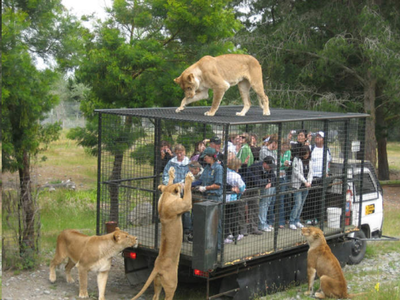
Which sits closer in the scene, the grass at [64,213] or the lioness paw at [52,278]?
the lioness paw at [52,278]

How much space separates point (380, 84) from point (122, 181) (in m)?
12.8

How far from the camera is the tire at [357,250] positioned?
10023 mm

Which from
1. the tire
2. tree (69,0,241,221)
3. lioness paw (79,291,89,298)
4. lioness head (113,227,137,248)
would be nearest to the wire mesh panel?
lioness head (113,227,137,248)

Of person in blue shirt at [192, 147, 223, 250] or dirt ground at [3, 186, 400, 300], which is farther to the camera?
dirt ground at [3, 186, 400, 300]

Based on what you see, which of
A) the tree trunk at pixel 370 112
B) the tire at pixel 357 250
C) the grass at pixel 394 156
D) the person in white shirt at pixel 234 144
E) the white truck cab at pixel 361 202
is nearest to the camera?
the person in white shirt at pixel 234 144

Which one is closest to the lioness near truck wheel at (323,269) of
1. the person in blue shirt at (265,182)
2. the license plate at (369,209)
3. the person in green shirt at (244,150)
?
the person in blue shirt at (265,182)

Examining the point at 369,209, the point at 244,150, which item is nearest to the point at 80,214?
the point at 244,150

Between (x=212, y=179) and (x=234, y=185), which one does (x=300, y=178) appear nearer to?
(x=234, y=185)

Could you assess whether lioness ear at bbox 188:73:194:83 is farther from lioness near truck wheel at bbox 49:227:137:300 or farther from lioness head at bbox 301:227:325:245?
lioness head at bbox 301:227:325:245

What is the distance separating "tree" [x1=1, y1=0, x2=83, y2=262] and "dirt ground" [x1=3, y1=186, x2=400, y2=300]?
41 cm

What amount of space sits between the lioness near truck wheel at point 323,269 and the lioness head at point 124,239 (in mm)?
2431

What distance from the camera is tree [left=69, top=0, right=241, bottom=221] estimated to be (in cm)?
1204

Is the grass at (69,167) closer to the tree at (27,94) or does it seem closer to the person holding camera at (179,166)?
the tree at (27,94)

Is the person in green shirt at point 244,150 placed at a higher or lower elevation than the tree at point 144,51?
lower
